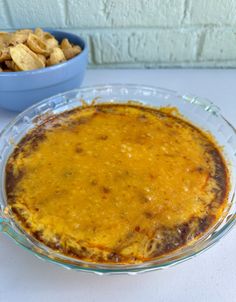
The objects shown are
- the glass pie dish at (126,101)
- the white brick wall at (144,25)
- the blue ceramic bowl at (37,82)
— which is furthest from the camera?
the white brick wall at (144,25)

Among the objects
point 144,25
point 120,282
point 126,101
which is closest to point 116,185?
point 120,282

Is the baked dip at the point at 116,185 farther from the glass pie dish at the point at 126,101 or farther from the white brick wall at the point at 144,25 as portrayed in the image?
the white brick wall at the point at 144,25

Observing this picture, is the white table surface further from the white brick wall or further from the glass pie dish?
the white brick wall

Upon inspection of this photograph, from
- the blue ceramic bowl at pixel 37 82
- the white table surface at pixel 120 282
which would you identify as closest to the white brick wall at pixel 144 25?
the blue ceramic bowl at pixel 37 82

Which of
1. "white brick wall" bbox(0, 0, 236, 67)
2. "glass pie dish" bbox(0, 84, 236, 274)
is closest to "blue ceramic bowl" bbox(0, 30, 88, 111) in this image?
"glass pie dish" bbox(0, 84, 236, 274)

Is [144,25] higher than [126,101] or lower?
higher

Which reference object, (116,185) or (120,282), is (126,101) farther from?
(120,282)
